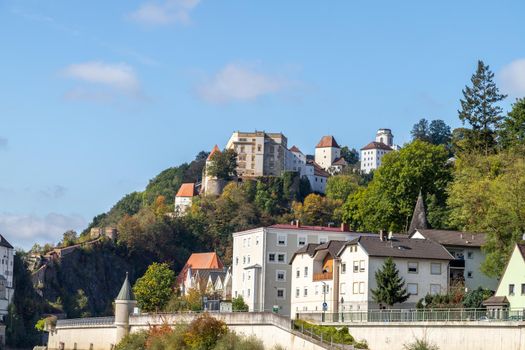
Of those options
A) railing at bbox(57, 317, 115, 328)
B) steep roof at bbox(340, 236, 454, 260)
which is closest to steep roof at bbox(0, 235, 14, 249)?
railing at bbox(57, 317, 115, 328)

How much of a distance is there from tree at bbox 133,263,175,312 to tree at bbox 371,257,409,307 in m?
36.0

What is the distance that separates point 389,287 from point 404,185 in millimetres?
31214

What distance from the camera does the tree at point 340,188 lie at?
18200cm

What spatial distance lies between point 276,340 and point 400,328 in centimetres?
972

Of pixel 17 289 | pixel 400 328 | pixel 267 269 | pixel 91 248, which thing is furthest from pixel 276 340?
pixel 91 248

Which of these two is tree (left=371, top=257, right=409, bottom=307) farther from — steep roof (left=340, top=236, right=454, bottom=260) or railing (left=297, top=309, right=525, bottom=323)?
railing (left=297, top=309, right=525, bottom=323)

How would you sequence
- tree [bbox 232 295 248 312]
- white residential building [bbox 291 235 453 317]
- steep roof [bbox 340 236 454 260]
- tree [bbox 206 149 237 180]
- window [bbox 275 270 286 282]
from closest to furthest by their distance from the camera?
1. white residential building [bbox 291 235 453 317]
2. steep roof [bbox 340 236 454 260]
3. tree [bbox 232 295 248 312]
4. window [bbox 275 270 286 282]
5. tree [bbox 206 149 237 180]

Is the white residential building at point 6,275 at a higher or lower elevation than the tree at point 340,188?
lower

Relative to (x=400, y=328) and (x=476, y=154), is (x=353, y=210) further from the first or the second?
(x=400, y=328)

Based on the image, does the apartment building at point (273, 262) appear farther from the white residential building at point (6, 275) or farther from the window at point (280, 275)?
the white residential building at point (6, 275)

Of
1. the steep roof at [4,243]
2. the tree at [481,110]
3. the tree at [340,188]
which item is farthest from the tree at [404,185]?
the tree at [340,188]

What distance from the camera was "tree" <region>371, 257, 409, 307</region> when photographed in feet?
230

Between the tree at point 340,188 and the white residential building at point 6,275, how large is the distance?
5897cm

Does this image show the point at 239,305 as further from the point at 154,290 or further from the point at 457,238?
the point at 154,290
